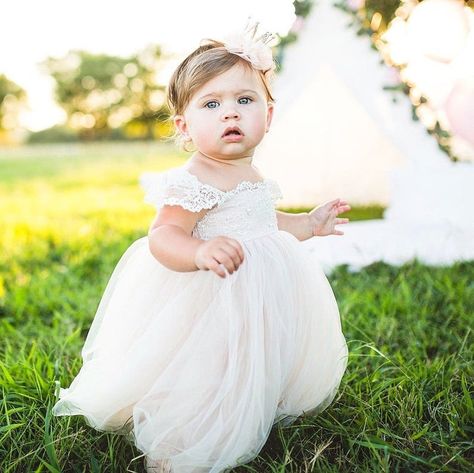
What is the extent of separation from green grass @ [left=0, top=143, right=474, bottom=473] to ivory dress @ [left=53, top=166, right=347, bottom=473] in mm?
92

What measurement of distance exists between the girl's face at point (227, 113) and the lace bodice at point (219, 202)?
0.08 meters

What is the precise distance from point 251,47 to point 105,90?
4360cm

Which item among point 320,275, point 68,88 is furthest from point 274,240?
point 68,88

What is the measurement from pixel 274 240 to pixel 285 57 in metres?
2.50

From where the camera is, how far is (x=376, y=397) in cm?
158

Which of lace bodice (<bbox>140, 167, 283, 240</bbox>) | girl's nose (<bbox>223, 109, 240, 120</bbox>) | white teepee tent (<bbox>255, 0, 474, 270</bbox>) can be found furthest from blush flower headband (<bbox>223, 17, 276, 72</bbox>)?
white teepee tent (<bbox>255, 0, 474, 270</bbox>)

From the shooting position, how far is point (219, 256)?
3.94 feet

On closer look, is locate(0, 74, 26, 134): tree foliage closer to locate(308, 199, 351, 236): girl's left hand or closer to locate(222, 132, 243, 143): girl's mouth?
locate(308, 199, 351, 236): girl's left hand

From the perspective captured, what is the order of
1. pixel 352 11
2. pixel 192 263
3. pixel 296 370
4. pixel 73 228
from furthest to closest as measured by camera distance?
pixel 73 228, pixel 352 11, pixel 296 370, pixel 192 263

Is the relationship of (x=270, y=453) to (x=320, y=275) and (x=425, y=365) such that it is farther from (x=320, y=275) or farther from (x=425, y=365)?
(x=425, y=365)

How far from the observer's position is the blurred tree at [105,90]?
133 feet

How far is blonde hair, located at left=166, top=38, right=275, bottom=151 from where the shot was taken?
1.38 metres

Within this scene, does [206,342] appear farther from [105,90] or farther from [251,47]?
[105,90]

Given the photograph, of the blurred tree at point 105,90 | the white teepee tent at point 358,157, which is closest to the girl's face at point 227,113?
the white teepee tent at point 358,157
